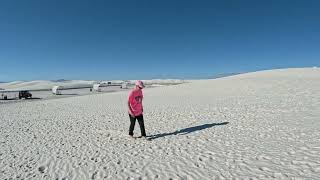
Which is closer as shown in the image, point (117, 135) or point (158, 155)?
point (158, 155)

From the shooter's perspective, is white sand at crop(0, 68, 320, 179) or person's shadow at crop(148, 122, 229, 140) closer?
white sand at crop(0, 68, 320, 179)

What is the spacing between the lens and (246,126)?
36.4ft

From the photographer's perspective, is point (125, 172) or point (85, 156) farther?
point (85, 156)

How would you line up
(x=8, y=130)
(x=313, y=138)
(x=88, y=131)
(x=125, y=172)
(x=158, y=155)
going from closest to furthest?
1. (x=125, y=172)
2. (x=158, y=155)
3. (x=313, y=138)
4. (x=88, y=131)
5. (x=8, y=130)

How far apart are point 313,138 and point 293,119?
4.03 metres

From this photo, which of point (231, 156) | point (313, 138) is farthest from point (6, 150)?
point (313, 138)

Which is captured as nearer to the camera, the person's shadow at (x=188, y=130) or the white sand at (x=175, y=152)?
the white sand at (x=175, y=152)

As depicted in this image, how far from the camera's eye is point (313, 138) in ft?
27.5

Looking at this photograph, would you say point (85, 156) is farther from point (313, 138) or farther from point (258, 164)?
point (313, 138)

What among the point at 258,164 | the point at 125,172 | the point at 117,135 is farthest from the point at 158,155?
the point at 117,135

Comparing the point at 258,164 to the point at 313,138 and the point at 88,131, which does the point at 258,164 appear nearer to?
the point at 313,138

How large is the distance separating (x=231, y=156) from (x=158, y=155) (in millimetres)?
2216

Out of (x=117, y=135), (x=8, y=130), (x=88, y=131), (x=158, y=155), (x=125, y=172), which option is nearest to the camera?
(x=125, y=172)

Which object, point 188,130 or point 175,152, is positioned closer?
point 175,152
